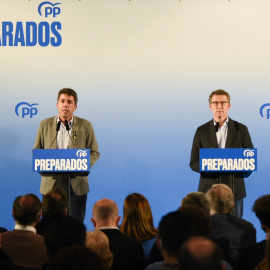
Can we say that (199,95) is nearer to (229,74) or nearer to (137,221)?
(229,74)

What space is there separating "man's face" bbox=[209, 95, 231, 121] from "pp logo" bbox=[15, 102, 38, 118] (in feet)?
9.10

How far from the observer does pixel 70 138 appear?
616cm

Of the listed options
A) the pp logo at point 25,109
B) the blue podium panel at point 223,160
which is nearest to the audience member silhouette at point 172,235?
the blue podium panel at point 223,160

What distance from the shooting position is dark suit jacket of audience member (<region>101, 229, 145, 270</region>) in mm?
3658

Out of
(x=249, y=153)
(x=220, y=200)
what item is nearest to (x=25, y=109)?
(x=249, y=153)

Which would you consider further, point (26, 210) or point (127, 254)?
point (26, 210)

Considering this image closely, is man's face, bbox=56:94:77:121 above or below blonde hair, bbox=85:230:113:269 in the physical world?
above

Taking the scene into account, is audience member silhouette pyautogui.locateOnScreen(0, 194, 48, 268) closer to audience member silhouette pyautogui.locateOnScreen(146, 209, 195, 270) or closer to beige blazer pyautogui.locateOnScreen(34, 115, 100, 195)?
audience member silhouette pyautogui.locateOnScreen(146, 209, 195, 270)

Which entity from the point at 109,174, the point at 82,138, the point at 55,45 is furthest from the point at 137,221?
the point at 55,45

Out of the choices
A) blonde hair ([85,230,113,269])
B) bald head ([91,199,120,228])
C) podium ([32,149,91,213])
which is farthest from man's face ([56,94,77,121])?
blonde hair ([85,230,113,269])

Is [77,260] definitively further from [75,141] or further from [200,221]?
[75,141]

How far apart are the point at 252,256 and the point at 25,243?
1463mm

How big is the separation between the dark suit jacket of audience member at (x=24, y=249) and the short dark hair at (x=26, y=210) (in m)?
0.21

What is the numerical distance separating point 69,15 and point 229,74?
2328 mm
